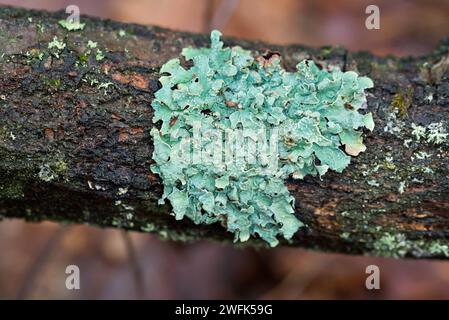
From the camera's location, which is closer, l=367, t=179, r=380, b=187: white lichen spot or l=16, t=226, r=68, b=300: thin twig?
l=367, t=179, r=380, b=187: white lichen spot

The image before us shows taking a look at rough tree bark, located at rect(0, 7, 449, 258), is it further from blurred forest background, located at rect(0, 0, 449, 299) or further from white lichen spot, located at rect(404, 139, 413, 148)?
blurred forest background, located at rect(0, 0, 449, 299)

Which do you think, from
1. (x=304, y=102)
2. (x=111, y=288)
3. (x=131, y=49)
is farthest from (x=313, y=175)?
(x=111, y=288)

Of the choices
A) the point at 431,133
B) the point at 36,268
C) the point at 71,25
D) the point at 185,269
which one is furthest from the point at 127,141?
the point at 185,269

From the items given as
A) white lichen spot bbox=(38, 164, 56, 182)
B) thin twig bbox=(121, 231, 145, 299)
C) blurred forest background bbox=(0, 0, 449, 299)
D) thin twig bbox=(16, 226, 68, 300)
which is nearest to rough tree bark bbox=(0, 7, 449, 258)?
white lichen spot bbox=(38, 164, 56, 182)

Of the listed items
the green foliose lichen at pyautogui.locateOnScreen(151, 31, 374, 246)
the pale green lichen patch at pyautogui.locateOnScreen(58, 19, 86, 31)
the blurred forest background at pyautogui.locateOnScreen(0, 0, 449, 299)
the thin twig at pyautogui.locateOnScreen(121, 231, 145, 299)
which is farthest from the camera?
the blurred forest background at pyautogui.locateOnScreen(0, 0, 449, 299)

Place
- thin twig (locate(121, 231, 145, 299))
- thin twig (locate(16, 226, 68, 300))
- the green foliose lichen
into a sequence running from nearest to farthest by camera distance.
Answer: the green foliose lichen < thin twig (locate(121, 231, 145, 299)) < thin twig (locate(16, 226, 68, 300))

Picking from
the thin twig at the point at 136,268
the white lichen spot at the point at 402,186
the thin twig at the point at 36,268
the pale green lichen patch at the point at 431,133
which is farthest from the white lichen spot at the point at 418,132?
the thin twig at the point at 36,268

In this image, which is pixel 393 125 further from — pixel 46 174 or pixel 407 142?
pixel 46 174

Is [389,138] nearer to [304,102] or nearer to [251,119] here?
[304,102]
